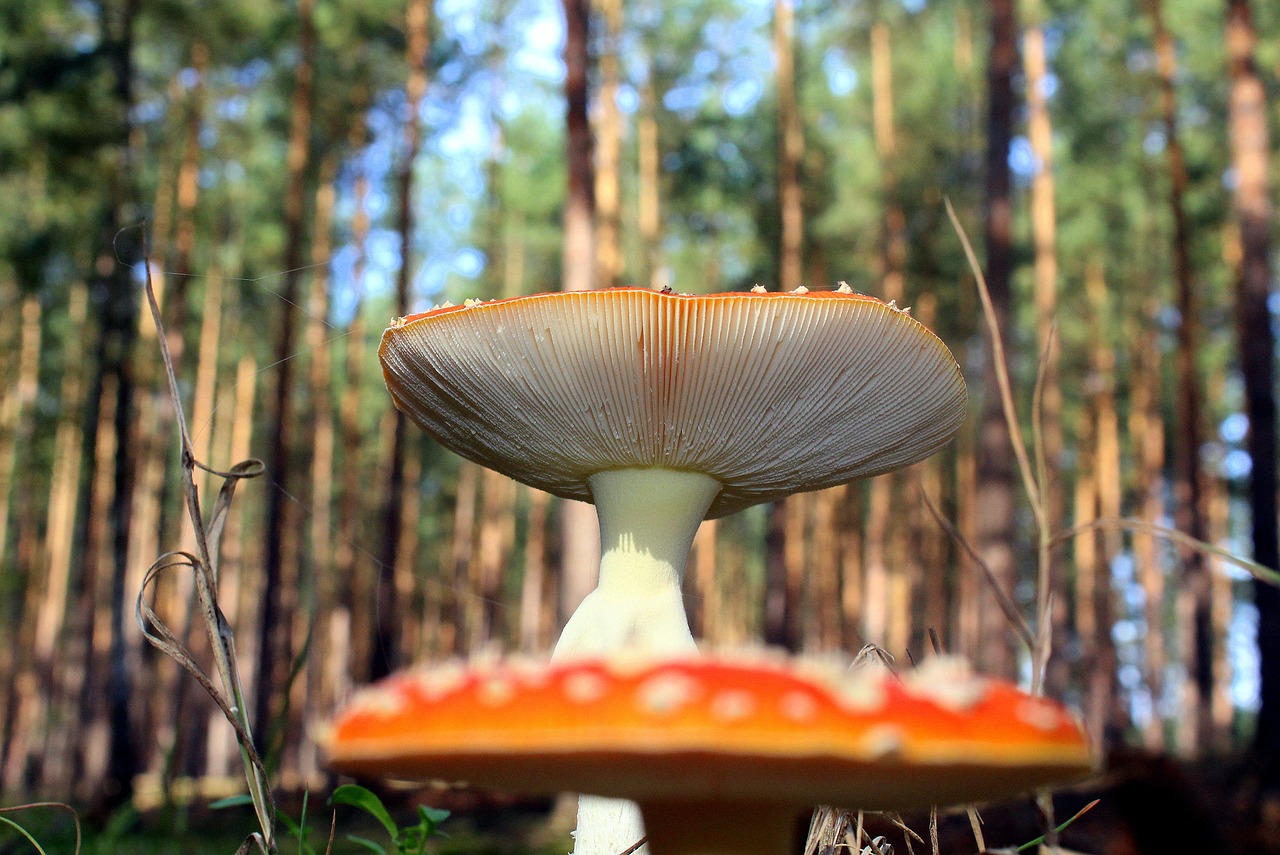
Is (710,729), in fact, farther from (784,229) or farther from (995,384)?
(784,229)

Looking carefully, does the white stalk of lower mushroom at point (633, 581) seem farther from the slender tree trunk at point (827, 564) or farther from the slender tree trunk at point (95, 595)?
the slender tree trunk at point (827, 564)

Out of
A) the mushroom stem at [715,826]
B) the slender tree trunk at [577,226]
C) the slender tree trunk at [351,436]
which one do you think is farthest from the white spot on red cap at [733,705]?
the slender tree trunk at [351,436]

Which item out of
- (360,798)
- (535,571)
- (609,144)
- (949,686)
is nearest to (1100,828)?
(360,798)

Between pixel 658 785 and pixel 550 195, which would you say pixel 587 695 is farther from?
pixel 550 195

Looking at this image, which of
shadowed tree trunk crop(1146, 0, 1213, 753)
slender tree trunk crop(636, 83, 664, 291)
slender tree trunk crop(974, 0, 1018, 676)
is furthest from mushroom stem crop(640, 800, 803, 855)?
slender tree trunk crop(636, 83, 664, 291)

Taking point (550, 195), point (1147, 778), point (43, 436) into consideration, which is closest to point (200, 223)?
point (43, 436)

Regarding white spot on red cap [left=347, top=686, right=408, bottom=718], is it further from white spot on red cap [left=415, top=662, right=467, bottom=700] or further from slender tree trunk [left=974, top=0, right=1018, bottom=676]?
slender tree trunk [left=974, top=0, right=1018, bottom=676]
